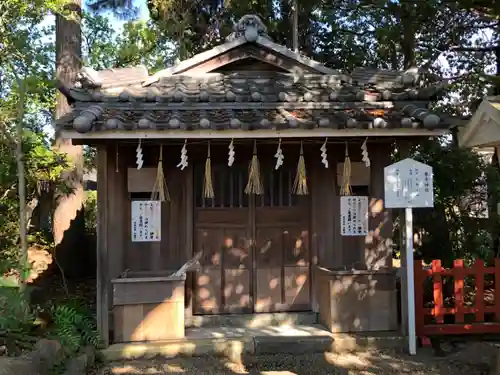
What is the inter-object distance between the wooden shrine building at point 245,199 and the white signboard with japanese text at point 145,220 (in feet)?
0.05

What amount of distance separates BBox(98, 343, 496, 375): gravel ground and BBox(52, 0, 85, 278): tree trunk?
7.36 meters

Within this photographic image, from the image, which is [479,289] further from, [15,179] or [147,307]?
[15,179]

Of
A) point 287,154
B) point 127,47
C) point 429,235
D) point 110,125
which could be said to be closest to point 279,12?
point 127,47

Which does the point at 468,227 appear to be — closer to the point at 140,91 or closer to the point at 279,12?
the point at 140,91

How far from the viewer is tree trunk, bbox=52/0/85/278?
13.0 meters

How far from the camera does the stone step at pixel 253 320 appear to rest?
759 cm

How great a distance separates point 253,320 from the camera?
766 centimetres

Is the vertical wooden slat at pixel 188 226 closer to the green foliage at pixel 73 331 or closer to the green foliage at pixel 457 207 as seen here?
the green foliage at pixel 73 331

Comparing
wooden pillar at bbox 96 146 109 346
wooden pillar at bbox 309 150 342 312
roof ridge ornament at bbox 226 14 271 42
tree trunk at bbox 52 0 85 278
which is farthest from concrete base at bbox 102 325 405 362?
tree trunk at bbox 52 0 85 278

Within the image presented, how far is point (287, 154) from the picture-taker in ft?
25.4

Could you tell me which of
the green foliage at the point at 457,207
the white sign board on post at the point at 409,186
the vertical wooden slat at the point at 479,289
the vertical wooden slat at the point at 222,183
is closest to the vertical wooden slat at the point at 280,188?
the vertical wooden slat at the point at 222,183

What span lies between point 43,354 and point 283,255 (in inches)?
151

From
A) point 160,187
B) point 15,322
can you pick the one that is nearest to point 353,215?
point 160,187

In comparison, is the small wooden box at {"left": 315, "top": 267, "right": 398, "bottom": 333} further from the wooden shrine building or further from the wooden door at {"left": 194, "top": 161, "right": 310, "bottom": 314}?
the wooden door at {"left": 194, "top": 161, "right": 310, "bottom": 314}
